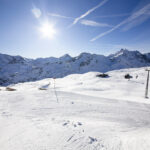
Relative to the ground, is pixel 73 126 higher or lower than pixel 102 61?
lower

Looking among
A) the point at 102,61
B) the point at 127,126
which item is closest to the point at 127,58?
the point at 102,61

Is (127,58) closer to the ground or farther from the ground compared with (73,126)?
farther from the ground

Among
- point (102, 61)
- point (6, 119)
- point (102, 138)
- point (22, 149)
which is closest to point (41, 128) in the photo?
point (22, 149)

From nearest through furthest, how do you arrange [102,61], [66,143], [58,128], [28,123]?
[66,143]
[58,128]
[28,123]
[102,61]

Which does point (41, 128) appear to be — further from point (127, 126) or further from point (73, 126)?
point (127, 126)

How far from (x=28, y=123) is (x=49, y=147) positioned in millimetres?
1815

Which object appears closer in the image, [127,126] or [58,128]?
[58,128]

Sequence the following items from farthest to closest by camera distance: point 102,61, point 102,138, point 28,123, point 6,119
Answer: point 102,61 → point 6,119 → point 28,123 → point 102,138

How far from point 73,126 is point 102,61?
17070cm

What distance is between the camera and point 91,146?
9.30 feet

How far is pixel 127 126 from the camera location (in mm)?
4391

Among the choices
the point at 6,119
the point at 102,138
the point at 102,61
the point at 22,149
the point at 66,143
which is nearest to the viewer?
the point at 22,149

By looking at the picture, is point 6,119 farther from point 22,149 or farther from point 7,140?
point 22,149

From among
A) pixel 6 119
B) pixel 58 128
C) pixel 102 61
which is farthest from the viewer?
pixel 102 61
